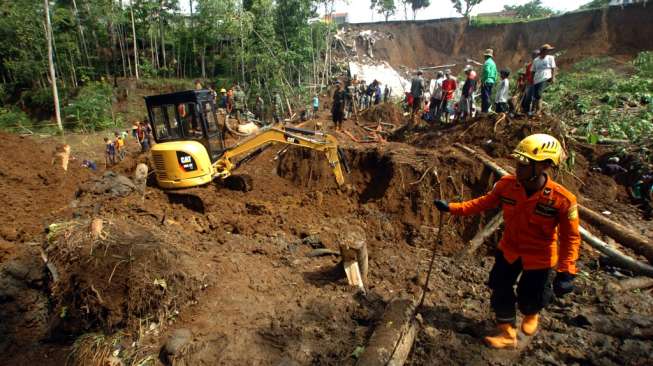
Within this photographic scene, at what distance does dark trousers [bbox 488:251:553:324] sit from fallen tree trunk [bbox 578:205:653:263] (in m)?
1.97

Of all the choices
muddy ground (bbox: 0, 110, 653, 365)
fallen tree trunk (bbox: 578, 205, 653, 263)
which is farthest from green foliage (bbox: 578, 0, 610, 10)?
fallen tree trunk (bbox: 578, 205, 653, 263)

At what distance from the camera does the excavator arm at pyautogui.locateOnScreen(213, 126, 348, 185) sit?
24.9 ft

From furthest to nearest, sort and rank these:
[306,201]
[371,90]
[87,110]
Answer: [87,110] → [371,90] → [306,201]

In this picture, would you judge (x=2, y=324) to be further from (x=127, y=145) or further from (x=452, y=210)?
(x=127, y=145)

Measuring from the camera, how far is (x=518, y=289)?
132 inches

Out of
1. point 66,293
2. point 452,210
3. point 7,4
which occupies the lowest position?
point 66,293

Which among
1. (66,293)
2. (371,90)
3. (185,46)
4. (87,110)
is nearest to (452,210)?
(66,293)

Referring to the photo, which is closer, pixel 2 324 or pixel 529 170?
pixel 529 170

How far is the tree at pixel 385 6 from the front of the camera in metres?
49.8

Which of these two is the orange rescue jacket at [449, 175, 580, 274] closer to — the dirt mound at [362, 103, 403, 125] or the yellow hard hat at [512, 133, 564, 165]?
the yellow hard hat at [512, 133, 564, 165]

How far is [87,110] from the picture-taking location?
22.0 metres

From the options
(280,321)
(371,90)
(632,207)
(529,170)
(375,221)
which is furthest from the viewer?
(371,90)

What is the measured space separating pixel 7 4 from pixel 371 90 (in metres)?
25.5

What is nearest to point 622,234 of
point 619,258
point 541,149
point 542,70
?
point 619,258
